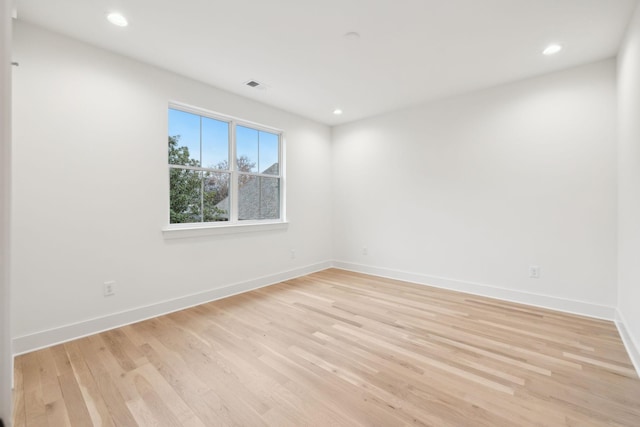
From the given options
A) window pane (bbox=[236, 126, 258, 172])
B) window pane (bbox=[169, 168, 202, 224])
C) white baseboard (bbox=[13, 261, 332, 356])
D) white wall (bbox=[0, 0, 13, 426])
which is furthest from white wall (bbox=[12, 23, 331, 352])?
white wall (bbox=[0, 0, 13, 426])

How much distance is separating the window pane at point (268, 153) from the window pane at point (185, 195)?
3.37ft

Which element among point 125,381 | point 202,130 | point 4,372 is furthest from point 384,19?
point 125,381

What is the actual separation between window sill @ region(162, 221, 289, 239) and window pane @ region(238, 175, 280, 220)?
0.18 metres

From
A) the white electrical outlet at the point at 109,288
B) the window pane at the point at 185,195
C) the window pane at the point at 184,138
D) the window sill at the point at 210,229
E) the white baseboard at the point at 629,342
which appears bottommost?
the white baseboard at the point at 629,342

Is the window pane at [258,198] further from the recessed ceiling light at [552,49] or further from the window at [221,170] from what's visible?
the recessed ceiling light at [552,49]

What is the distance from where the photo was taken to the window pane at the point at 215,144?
359 centimetres

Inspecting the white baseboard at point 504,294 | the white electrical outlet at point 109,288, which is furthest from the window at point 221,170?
the white baseboard at point 504,294

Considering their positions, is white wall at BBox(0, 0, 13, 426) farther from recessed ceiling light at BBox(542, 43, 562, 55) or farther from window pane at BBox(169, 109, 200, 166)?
recessed ceiling light at BBox(542, 43, 562, 55)

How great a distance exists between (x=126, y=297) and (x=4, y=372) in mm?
2876

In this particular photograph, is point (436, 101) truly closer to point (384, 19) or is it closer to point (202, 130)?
point (384, 19)

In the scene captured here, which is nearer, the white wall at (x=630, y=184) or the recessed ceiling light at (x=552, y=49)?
the white wall at (x=630, y=184)

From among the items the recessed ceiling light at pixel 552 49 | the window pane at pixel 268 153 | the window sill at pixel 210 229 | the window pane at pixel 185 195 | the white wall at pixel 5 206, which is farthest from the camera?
the window pane at pixel 268 153

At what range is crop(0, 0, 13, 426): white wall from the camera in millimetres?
391

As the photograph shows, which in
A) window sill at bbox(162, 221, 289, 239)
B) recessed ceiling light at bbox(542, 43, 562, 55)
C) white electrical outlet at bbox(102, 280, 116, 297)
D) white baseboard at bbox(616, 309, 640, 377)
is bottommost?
white baseboard at bbox(616, 309, 640, 377)
